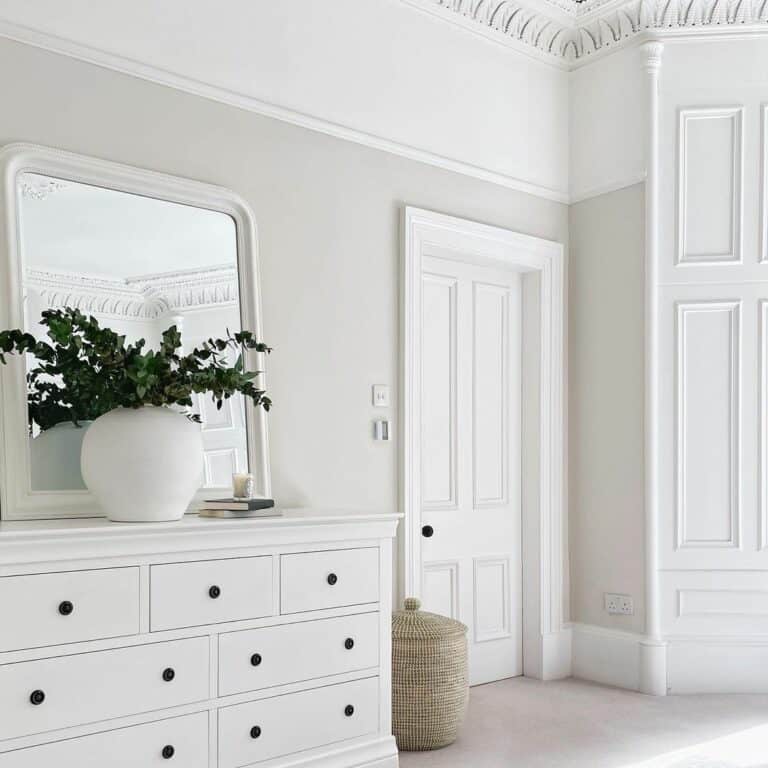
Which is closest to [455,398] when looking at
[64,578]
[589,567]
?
[589,567]

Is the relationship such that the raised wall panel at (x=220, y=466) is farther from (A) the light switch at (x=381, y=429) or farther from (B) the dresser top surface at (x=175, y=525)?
(A) the light switch at (x=381, y=429)

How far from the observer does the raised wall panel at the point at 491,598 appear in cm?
437

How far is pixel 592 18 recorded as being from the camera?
4.52 metres

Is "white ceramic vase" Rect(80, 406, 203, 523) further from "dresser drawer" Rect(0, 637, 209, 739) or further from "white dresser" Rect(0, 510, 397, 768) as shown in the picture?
"dresser drawer" Rect(0, 637, 209, 739)

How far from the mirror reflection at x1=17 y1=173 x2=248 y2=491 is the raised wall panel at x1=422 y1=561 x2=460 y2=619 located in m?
1.28

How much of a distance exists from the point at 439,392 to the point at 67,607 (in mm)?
2271

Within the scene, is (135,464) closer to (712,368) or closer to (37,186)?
(37,186)

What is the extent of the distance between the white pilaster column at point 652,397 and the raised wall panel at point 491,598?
2.26 ft

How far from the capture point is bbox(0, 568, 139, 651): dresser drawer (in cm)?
229

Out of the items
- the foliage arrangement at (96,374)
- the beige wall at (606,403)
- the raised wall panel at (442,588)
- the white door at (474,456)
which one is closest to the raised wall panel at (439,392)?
the white door at (474,456)

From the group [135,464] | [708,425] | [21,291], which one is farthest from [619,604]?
[21,291]

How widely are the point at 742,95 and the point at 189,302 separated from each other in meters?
2.93

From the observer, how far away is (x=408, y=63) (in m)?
3.98

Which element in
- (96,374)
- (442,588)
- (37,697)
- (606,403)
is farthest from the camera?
(606,403)
